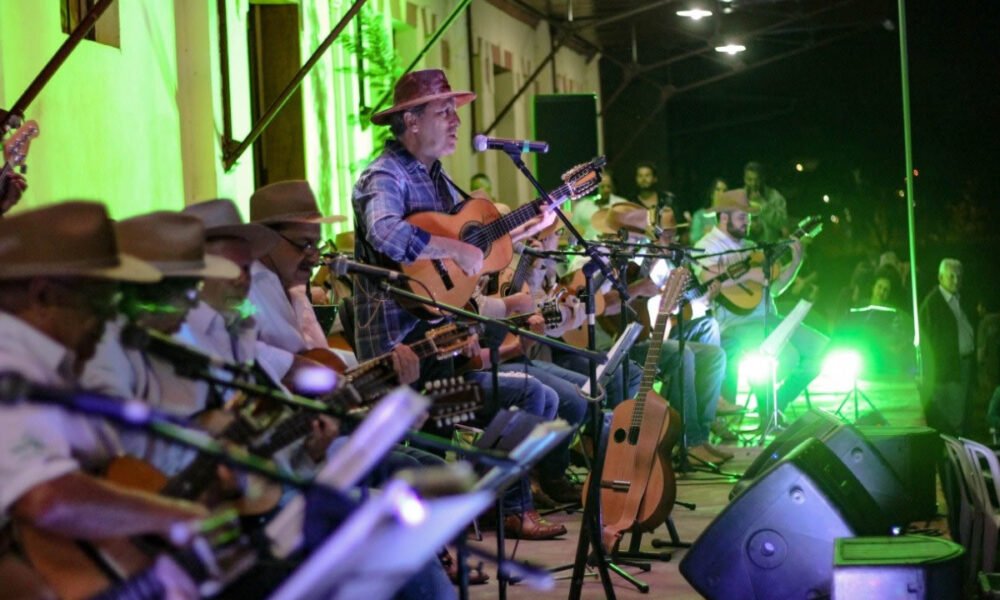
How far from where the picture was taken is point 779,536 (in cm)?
588

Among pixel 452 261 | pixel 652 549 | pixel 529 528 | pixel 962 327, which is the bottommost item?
pixel 652 549

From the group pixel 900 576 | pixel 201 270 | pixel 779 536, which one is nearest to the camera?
pixel 201 270

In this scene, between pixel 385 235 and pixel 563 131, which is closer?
pixel 385 235

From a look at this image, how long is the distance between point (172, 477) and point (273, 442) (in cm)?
31

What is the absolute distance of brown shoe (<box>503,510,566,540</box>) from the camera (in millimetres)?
7633

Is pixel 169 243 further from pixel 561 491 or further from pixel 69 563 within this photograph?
pixel 561 491

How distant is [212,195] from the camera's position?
937 centimetres

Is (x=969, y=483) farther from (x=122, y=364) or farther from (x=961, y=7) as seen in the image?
(x=961, y=7)

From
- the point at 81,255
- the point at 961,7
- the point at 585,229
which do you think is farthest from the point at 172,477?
the point at 961,7

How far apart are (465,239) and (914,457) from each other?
2505 mm

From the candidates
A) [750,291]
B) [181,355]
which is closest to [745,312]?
[750,291]

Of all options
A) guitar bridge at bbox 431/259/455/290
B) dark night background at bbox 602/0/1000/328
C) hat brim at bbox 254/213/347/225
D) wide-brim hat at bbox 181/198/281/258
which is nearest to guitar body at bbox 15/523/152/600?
wide-brim hat at bbox 181/198/281/258

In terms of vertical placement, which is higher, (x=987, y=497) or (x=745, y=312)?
(x=745, y=312)

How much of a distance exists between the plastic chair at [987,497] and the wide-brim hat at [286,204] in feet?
9.19
